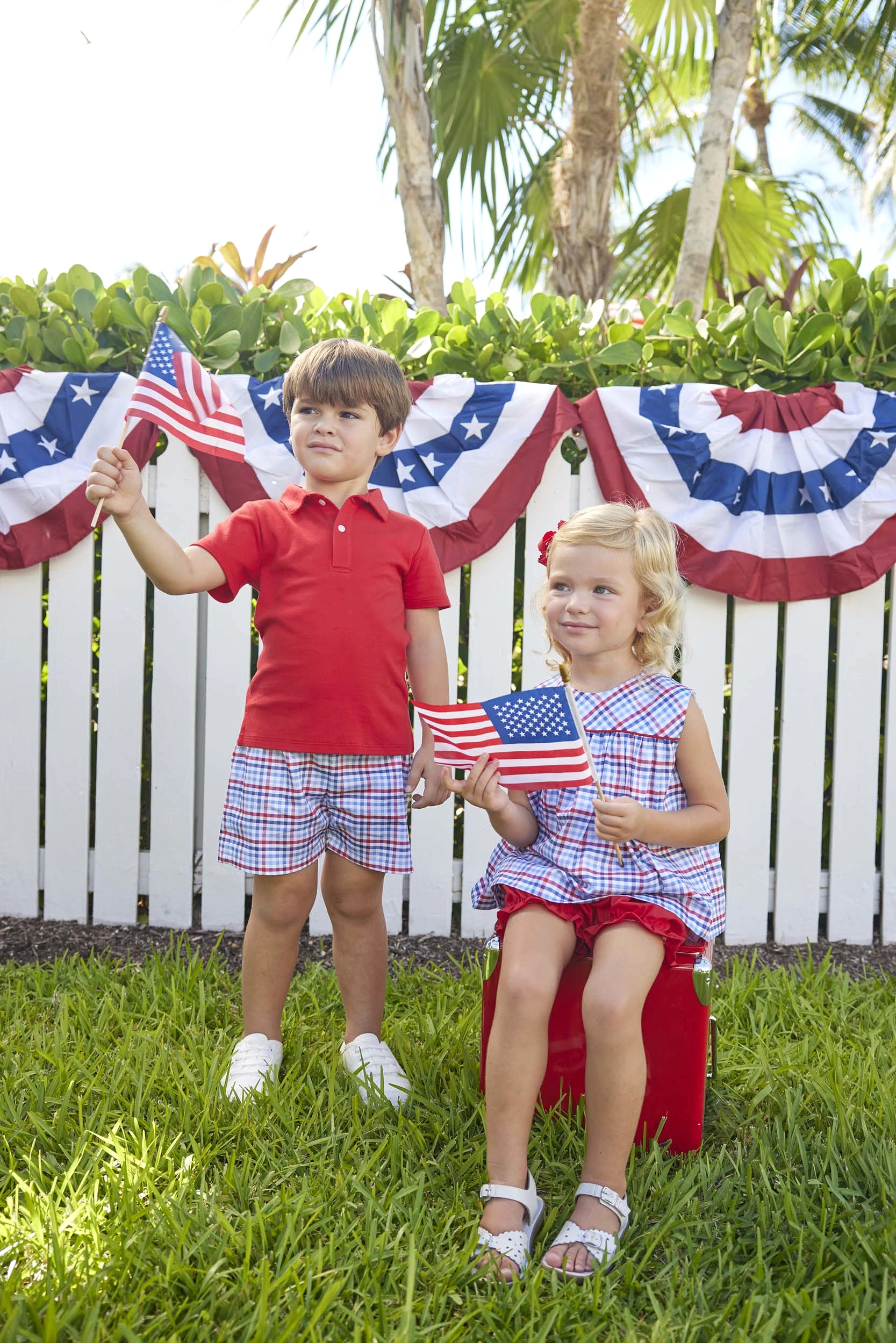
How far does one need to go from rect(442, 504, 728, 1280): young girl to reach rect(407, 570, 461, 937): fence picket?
953 mm

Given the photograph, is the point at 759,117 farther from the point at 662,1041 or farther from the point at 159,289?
the point at 662,1041

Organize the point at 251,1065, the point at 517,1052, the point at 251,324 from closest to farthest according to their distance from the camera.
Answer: the point at 517,1052
the point at 251,1065
the point at 251,324

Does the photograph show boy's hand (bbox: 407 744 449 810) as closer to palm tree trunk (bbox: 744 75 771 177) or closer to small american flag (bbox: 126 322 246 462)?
small american flag (bbox: 126 322 246 462)

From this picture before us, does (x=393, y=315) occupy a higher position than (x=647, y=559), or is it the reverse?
(x=393, y=315)

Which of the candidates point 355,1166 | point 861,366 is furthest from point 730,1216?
point 861,366

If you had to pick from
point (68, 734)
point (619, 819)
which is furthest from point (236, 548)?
point (68, 734)

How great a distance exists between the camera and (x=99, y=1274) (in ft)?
4.77

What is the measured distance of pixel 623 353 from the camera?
304 cm

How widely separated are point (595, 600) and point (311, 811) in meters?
0.77

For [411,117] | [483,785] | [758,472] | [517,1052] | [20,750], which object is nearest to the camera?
[517,1052]

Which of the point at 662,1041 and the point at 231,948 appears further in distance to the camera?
the point at 231,948

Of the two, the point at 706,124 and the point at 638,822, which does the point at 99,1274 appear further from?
the point at 706,124

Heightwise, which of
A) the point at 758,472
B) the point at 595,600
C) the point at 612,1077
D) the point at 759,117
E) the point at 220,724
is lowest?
the point at 612,1077

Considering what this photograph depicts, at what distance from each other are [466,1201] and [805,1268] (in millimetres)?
559
